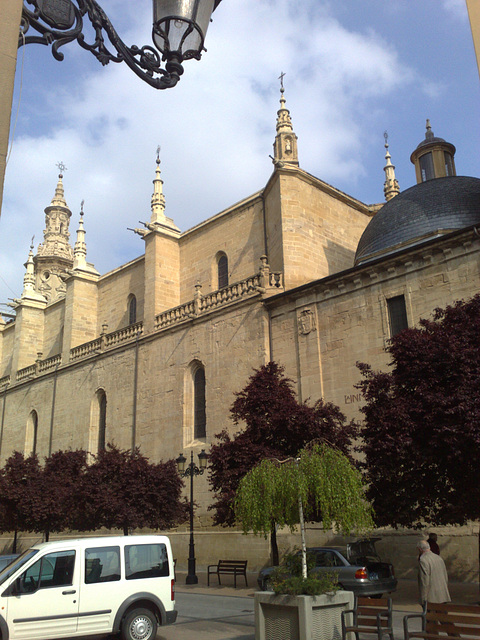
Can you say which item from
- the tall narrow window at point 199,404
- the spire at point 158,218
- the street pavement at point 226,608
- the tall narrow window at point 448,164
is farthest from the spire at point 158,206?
the street pavement at point 226,608

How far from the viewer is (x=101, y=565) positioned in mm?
9188

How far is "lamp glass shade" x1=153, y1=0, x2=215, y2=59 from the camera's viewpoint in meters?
4.71

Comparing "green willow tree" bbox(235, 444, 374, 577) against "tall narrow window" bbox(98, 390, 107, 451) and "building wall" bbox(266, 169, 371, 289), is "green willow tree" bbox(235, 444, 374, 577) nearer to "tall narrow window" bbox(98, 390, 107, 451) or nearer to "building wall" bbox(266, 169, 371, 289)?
"building wall" bbox(266, 169, 371, 289)

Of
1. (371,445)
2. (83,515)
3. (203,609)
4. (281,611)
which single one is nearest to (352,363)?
(371,445)

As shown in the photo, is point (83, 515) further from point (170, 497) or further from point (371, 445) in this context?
point (371, 445)

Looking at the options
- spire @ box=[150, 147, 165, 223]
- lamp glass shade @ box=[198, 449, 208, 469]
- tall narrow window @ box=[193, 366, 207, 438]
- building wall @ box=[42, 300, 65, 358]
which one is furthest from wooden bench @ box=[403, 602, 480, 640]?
building wall @ box=[42, 300, 65, 358]

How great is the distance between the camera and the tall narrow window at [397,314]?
59.4 ft

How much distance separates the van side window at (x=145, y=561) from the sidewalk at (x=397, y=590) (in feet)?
15.3

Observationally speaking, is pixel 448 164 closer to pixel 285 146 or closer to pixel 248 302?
pixel 285 146

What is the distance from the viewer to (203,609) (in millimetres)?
12570

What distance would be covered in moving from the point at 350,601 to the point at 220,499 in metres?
8.61

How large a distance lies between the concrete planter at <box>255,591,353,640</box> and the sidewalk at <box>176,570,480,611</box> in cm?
436

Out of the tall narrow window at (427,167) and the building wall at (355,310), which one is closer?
the building wall at (355,310)

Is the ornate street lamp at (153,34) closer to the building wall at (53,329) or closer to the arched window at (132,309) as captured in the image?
the arched window at (132,309)
